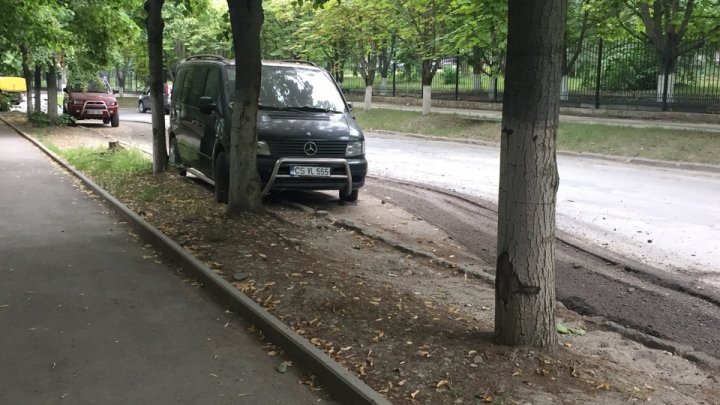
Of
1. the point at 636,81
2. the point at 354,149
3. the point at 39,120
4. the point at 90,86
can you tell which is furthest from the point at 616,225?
the point at 90,86

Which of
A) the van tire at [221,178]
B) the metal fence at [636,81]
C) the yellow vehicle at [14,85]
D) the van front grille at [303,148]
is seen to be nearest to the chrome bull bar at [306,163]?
the van front grille at [303,148]

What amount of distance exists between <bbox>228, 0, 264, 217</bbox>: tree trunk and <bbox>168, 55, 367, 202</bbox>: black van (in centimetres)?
67

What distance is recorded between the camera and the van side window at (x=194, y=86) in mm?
10867

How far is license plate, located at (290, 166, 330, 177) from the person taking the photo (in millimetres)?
8984

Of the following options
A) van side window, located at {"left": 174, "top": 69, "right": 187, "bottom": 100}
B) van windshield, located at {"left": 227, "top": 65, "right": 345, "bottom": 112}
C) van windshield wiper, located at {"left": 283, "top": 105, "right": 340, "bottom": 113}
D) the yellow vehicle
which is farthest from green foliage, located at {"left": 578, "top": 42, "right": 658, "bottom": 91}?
the yellow vehicle

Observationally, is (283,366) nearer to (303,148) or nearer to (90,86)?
(303,148)

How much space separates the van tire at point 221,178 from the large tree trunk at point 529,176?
5854 millimetres

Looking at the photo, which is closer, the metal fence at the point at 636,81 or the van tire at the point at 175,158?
the van tire at the point at 175,158

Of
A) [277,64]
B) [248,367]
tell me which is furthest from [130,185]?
[248,367]

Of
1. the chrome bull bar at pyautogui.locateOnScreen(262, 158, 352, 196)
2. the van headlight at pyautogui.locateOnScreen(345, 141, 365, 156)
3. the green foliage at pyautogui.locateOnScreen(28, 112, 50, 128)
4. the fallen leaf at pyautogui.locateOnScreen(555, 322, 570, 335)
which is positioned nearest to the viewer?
the fallen leaf at pyautogui.locateOnScreen(555, 322, 570, 335)

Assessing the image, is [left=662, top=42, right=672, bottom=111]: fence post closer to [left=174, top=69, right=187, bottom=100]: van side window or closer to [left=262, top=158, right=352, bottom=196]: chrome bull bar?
[left=262, top=158, right=352, bottom=196]: chrome bull bar

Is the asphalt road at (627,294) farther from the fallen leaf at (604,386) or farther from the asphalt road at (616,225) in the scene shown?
the fallen leaf at (604,386)

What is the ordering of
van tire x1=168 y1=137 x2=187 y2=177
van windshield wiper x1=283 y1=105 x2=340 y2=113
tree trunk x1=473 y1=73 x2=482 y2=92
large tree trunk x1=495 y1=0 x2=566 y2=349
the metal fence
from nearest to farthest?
large tree trunk x1=495 y1=0 x2=566 y2=349 → van windshield wiper x1=283 y1=105 x2=340 y2=113 → van tire x1=168 y1=137 x2=187 y2=177 → the metal fence → tree trunk x1=473 y1=73 x2=482 y2=92

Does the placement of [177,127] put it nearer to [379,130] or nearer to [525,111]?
[525,111]
